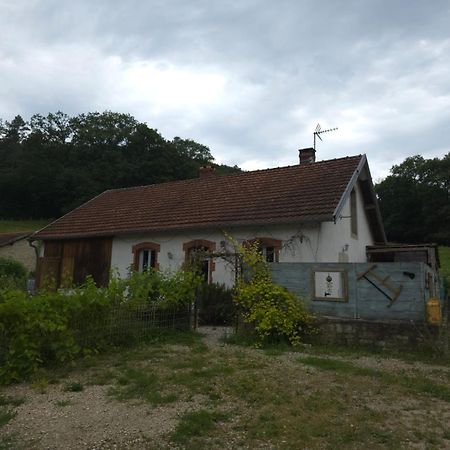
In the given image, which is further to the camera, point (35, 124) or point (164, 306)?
point (35, 124)

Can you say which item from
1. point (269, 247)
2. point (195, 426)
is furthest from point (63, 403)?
point (269, 247)

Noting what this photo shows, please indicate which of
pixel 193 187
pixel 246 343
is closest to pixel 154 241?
pixel 193 187

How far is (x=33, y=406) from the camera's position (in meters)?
5.30

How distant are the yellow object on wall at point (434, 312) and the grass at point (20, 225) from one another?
4973 centimetres

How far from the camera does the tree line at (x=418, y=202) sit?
50688mm

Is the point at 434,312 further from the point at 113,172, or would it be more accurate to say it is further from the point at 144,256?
the point at 113,172

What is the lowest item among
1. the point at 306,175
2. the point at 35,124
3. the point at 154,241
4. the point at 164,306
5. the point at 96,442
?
the point at 96,442

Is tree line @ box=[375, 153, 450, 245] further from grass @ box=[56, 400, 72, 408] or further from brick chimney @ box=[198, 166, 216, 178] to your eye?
grass @ box=[56, 400, 72, 408]

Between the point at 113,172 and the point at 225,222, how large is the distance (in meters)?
46.2

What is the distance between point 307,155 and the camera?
19.7m

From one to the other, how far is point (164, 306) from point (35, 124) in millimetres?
70747

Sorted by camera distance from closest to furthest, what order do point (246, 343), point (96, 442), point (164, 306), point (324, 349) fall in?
point (96, 442) < point (324, 349) < point (246, 343) < point (164, 306)

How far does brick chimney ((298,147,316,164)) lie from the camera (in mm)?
19609

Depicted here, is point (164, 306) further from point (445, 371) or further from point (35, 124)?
point (35, 124)
